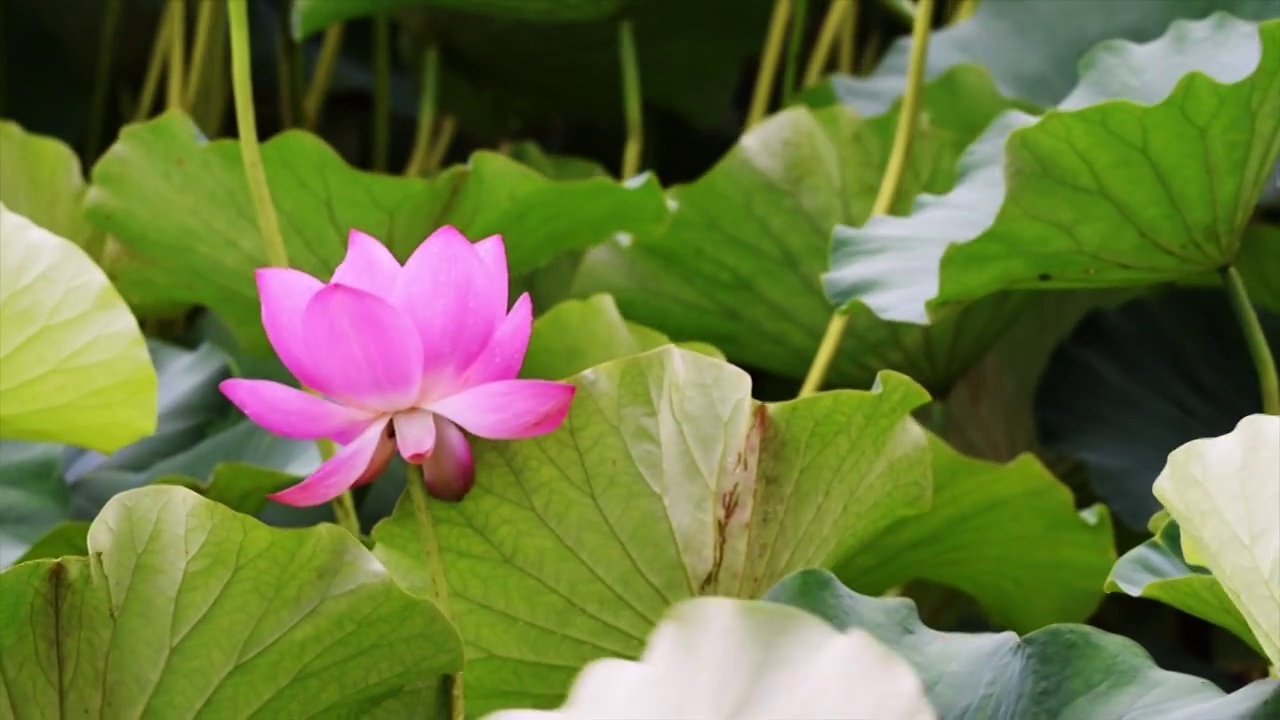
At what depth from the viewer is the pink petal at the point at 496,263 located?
16.2 inches

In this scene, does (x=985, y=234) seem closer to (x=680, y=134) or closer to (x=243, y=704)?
→ (x=243, y=704)

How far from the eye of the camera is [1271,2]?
761 mm

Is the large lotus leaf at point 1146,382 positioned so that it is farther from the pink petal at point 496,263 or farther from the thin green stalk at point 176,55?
the thin green stalk at point 176,55

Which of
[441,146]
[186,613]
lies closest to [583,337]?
[186,613]

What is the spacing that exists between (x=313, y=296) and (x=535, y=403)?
0.24 feet

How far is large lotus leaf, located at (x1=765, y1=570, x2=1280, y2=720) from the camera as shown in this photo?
0.37 meters

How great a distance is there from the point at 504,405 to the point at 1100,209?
0.31 meters

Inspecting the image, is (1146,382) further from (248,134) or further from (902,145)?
(248,134)

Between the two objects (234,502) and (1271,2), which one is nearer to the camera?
(234,502)

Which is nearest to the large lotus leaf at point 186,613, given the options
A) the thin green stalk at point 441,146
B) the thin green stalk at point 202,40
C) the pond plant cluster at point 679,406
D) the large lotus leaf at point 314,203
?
the pond plant cluster at point 679,406

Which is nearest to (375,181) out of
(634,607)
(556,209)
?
(556,209)

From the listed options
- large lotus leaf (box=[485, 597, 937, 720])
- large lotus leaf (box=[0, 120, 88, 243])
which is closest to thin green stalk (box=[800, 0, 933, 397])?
large lotus leaf (box=[485, 597, 937, 720])

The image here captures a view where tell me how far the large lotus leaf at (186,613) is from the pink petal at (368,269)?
0.08 metres

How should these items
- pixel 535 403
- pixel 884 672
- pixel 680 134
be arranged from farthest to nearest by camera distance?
pixel 680 134, pixel 535 403, pixel 884 672
